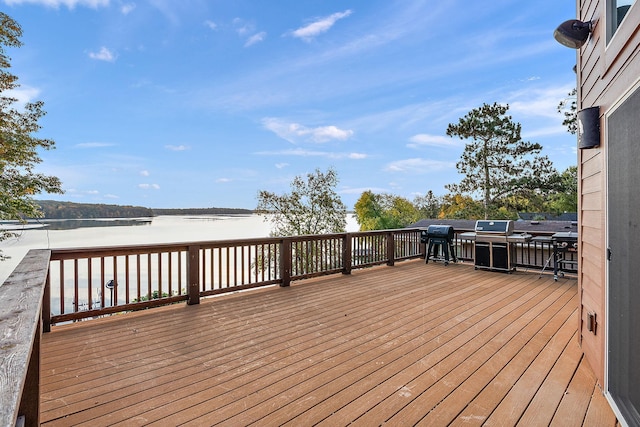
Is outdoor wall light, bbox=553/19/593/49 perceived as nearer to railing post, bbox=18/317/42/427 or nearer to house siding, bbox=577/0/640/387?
house siding, bbox=577/0/640/387

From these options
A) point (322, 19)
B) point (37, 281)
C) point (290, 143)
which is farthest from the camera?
point (290, 143)

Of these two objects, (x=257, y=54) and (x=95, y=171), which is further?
(x=95, y=171)

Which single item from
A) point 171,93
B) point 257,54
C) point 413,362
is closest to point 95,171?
point 171,93

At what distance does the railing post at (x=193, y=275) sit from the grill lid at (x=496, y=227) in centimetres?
540

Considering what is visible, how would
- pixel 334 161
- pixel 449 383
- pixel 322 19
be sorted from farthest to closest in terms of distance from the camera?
pixel 334 161
pixel 322 19
pixel 449 383

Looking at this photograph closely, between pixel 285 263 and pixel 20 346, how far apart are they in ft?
14.0

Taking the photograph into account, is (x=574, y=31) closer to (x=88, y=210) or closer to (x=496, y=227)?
(x=496, y=227)

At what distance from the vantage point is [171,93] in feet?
39.1

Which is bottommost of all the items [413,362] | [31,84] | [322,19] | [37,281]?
[413,362]

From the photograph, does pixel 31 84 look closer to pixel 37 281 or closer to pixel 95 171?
pixel 95 171

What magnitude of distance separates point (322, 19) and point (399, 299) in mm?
8703

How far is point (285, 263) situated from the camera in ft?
16.9

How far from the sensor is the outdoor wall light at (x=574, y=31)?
231cm

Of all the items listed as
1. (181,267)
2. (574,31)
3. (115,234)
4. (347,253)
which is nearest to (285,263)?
(347,253)
